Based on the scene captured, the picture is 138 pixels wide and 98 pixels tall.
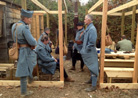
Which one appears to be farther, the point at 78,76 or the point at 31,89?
the point at 78,76

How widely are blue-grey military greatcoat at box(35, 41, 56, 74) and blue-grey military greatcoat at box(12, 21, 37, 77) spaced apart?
0.52 m

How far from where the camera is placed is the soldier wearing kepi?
2.93 meters

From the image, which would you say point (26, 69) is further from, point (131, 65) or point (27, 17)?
point (131, 65)

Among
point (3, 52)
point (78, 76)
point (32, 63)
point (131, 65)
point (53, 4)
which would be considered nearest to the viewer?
point (32, 63)

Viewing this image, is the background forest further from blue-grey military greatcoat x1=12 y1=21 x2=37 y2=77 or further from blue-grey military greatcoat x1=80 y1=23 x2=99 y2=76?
blue-grey military greatcoat x1=12 y1=21 x2=37 y2=77

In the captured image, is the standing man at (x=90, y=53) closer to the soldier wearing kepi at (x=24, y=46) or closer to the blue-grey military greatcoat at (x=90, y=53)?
the blue-grey military greatcoat at (x=90, y=53)

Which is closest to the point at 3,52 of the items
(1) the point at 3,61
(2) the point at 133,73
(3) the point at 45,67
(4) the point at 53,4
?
(1) the point at 3,61

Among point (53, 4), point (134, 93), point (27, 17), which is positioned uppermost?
point (53, 4)

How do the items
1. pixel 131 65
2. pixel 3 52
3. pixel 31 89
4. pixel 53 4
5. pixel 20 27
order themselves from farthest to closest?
pixel 53 4 → pixel 3 52 → pixel 131 65 → pixel 31 89 → pixel 20 27

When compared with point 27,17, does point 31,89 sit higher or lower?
lower

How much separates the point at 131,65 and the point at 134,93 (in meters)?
1.24

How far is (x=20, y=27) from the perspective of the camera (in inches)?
115

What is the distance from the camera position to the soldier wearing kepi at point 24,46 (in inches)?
115

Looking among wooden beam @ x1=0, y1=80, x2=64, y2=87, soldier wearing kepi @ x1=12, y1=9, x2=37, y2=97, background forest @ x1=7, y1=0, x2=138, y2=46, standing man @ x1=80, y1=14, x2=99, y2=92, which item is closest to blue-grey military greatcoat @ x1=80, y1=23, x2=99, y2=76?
standing man @ x1=80, y1=14, x2=99, y2=92
